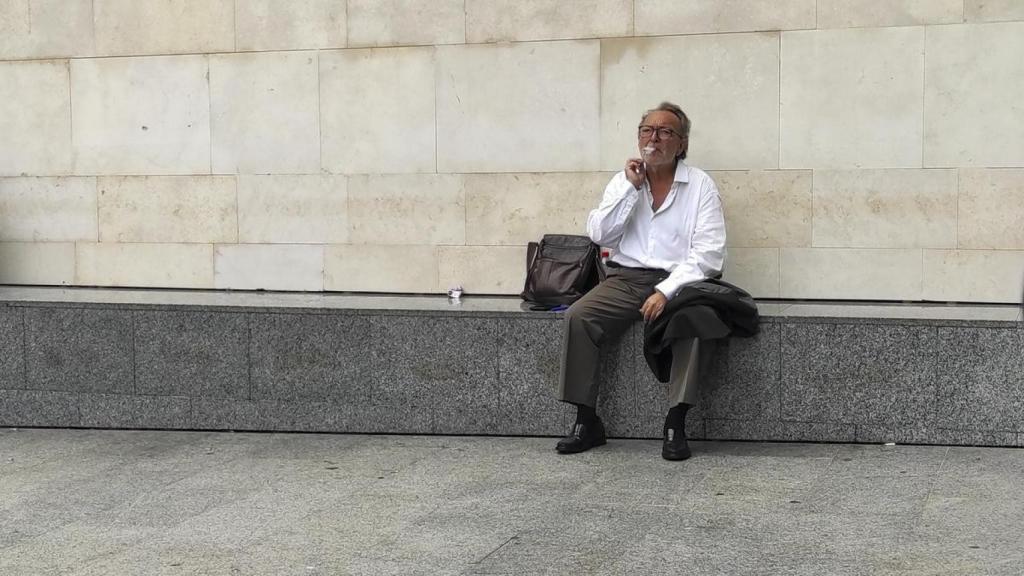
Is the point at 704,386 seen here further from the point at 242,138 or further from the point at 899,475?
the point at 242,138

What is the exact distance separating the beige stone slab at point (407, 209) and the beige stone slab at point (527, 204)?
0.33ft

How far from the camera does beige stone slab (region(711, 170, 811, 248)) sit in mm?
7648

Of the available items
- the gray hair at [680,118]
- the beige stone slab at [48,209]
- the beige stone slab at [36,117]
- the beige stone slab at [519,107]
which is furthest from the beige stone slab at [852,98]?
the beige stone slab at [36,117]

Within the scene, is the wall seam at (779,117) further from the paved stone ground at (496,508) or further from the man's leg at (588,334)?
the paved stone ground at (496,508)

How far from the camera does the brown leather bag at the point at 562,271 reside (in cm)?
727

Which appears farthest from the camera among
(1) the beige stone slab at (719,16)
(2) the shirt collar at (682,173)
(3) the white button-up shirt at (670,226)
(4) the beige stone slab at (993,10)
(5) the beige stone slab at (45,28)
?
(5) the beige stone slab at (45,28)

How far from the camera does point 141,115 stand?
8805 mm

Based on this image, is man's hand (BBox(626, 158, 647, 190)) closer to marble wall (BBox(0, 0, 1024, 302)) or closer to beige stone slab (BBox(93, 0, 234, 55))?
marble wall (BBox(0, 0, 1024, 302))

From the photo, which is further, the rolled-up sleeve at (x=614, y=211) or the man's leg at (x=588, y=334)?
the rolled-up sleeve at (x=614, y=211)

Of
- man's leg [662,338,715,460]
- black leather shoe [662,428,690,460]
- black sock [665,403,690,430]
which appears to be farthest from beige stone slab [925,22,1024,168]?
black leather shoe [662,428,690,460]

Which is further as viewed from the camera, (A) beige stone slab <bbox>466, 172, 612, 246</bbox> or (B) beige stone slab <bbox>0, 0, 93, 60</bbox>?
(B) beige stone slab <bbox>0, 0, 93, 60</bbox>

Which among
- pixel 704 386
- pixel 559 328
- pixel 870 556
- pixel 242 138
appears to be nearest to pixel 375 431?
pixel 559 328

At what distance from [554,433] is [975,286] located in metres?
2.45

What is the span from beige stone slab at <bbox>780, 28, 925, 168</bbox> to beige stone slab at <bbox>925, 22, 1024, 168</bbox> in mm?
79
